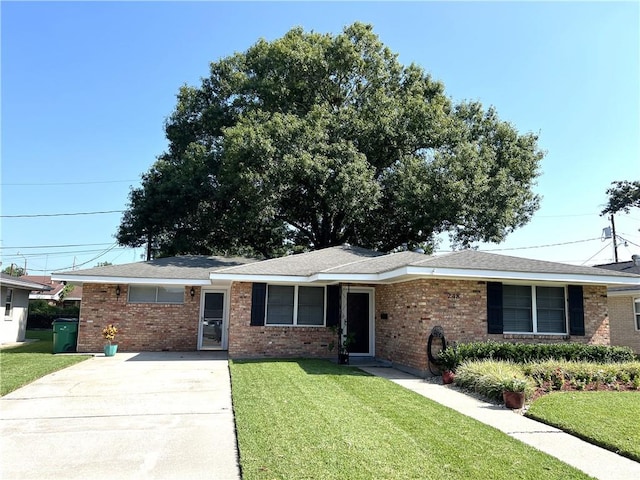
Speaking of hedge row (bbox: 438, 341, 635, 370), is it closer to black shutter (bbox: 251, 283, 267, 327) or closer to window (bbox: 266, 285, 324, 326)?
window (bbox: 266, 285, 324, 326)

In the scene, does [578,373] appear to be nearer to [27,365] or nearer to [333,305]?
[333,305]

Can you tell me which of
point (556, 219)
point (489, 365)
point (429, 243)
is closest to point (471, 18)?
point (489, 365)

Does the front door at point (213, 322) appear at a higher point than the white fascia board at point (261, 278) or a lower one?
lower

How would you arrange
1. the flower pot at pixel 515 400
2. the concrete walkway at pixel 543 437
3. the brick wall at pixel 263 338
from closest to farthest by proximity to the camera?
the concrete walkway at pixel 543 437, the flower pot at pixel 515 400, the brick wall at pixel 263 338

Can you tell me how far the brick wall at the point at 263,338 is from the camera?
41.7 feet

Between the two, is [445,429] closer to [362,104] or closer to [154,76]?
[154,76]

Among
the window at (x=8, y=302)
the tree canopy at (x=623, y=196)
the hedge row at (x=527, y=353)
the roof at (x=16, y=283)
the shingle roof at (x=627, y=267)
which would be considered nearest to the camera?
the hedge row at (x=527, y=353)

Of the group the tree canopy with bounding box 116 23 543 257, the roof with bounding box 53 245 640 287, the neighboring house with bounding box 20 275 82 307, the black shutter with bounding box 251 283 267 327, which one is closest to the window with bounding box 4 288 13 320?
the roof with bounding box 53 245 640 287

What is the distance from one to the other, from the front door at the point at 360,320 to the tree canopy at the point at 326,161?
22.4 feet

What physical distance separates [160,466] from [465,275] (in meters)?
7.64

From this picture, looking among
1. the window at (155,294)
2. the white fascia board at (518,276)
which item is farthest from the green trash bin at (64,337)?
the white fascia board at (518,276)

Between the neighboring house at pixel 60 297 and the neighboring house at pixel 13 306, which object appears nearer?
the neighboring house at pixel 13 306

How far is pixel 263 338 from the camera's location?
42.2 ft

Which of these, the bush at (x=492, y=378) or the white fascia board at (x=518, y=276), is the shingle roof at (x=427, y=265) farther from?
the bush at (x=492, y=378)
